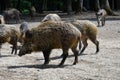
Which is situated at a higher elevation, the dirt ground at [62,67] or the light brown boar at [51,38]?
the light brown boar at [51,38]

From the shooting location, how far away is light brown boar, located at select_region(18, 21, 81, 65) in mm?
11797

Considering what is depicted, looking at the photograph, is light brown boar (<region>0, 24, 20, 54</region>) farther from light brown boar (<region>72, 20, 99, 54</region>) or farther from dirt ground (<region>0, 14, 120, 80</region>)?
light brown boar (<region>72, 20, 99, 54</region>)

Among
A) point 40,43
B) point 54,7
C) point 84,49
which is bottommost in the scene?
point 54,7

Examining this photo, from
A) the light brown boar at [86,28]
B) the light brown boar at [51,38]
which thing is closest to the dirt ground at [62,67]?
the light brown boar at [51,38]

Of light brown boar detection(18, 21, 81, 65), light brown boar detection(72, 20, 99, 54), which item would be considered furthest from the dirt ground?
light brown boar detection(72, 20, 99, 54)

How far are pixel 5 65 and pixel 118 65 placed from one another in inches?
125

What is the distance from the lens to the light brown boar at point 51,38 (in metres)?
11.8

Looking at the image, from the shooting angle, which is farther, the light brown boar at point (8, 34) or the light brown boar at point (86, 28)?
the light brown boar at point (86, 28)

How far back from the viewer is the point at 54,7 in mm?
65625

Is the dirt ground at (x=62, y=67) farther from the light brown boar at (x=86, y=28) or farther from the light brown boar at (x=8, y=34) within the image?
the light brown boar at (x=86, y=28)

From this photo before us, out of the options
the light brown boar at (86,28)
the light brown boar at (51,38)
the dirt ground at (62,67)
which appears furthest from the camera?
the light brown boar at (86,28)

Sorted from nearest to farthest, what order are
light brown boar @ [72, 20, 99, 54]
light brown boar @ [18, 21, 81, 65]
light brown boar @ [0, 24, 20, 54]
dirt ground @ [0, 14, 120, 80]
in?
dirt ground @ [0, 14, 120, 80]
light brown boar @ [18, 21, 81, 65]
light brown boar @ [0, 24, 20, 54]
light brown boar @ [72, 20, 99, 54]

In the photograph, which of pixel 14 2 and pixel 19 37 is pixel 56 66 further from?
pixel 14 2

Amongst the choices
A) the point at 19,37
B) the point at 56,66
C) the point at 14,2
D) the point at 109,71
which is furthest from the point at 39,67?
the point at 14,2
